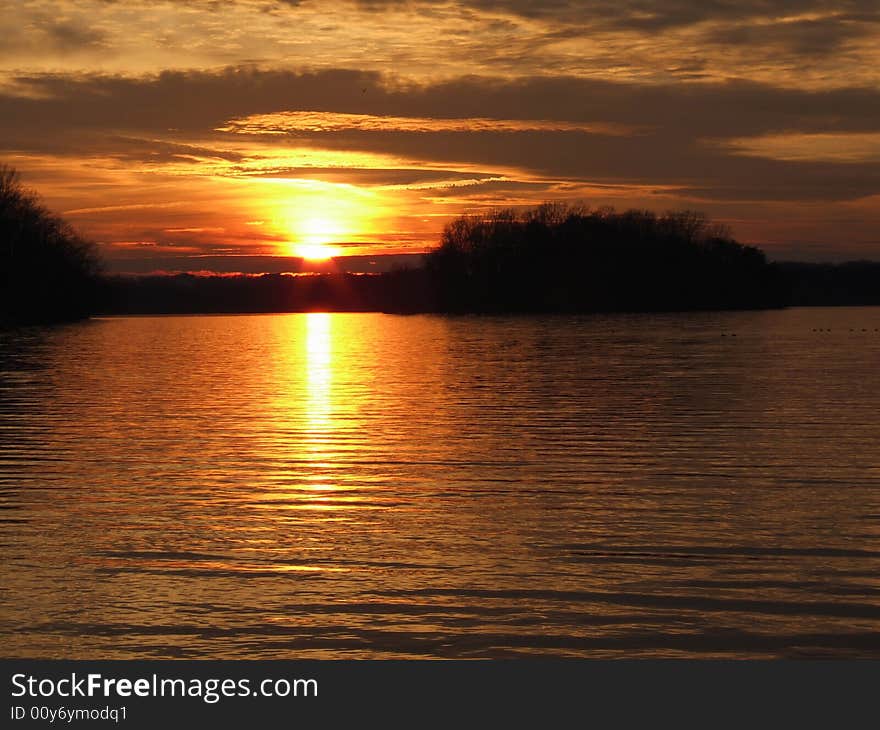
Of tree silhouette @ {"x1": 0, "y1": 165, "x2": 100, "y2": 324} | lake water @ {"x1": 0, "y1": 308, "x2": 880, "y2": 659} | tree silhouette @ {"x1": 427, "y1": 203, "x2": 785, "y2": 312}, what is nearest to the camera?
lake water @ {"x1": 0, "y1": 308, "x2": 880, "y2": 659}

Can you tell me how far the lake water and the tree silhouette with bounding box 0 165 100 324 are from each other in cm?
8337

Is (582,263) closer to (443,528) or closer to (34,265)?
(34,265)

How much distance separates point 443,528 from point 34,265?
Result: 107 metres

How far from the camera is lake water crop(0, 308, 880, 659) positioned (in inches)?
365

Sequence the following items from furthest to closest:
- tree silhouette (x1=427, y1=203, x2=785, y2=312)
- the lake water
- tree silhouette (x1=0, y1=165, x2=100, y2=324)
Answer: tree silhouette (x1=427, y1=203, x2=785, y2=312) < tree silhouette (x1=0, y1=165, x2=100, y2=324) < the lake water

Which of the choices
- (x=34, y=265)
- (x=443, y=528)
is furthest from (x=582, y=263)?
(x=443, y=528)

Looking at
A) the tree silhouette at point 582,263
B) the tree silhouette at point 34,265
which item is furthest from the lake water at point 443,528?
the tree silhouette at point 582,263

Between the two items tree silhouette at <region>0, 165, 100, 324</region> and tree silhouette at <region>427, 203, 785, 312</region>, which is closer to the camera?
tree silhouette at <region>0, 165, 100, 324</region>

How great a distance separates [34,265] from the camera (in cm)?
11206

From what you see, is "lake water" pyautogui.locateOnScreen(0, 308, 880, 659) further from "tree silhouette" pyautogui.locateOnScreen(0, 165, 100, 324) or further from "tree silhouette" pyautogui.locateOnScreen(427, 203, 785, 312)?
"tree silhouette" pyautogui.locateOnScreen(427, 203, 785, 312)

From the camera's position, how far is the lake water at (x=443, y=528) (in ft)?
30.4

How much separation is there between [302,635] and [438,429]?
15089 mm

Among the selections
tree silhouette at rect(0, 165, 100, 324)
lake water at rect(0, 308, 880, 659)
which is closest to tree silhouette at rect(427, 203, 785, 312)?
tree silhouette at rect(0, 165, 100, 324)

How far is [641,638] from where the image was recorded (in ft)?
29.6
